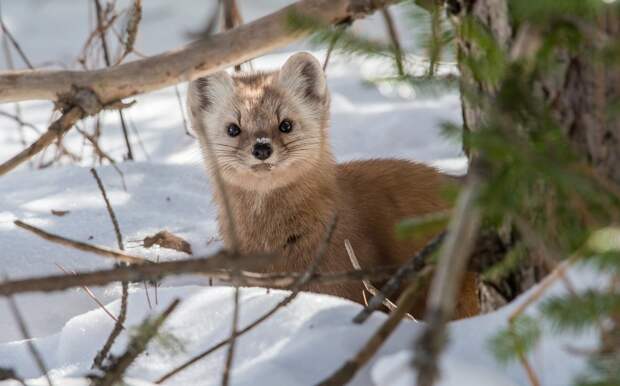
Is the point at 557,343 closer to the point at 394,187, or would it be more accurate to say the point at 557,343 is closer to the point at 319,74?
the point at 394,187

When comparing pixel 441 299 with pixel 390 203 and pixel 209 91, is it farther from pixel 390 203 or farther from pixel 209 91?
pixel 209 91

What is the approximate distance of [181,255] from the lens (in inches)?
186

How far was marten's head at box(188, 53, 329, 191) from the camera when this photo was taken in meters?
4.52

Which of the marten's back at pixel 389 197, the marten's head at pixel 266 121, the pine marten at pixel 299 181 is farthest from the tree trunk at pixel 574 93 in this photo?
the marten's head at pixel 266 121

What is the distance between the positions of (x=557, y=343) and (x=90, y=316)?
1.68 metres

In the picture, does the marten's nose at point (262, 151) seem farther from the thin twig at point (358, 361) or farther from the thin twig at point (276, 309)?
the thin twig at point (358, 361)

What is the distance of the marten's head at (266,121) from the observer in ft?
14.8

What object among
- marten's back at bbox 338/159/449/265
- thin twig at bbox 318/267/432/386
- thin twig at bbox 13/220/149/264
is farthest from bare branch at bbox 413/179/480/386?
marten's back at bbox 338/159/449/265

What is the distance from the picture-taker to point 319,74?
4984 mm

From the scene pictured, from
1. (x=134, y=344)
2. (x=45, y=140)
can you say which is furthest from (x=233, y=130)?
(x=134, y=344)

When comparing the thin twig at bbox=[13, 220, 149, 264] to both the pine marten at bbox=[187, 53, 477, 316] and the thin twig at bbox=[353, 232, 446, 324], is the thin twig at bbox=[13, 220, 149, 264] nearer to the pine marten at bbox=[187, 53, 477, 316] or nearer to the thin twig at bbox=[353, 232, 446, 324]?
the thin twig at bbox=[353, 232, 446, 324]

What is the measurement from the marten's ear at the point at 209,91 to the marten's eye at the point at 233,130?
178 mm

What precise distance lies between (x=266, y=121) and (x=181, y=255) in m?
0.82

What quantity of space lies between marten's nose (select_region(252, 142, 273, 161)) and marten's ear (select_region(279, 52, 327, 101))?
1.87 ft
